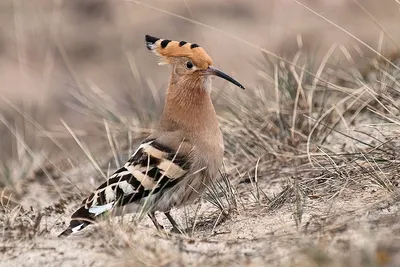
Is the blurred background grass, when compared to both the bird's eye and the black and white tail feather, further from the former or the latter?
the black and white tail feather

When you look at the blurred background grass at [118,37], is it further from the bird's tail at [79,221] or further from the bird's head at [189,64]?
the bird's tail at [79,221]

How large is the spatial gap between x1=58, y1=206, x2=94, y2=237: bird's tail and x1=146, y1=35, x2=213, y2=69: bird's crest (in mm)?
741

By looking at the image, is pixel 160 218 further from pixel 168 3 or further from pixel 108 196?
pixel 168 3

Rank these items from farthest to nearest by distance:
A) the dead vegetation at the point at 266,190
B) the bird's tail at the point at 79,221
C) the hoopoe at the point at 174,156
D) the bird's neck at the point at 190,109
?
the bird's neck at the point at 190,109
the hoopoe at the point at 174,156
the bird's tail at the point at 79,221
the dead vegetation at the point at 266,190

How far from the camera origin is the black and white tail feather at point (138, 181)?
127 inches

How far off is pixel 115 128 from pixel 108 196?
4.64 feet

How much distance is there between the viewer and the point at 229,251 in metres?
2.81

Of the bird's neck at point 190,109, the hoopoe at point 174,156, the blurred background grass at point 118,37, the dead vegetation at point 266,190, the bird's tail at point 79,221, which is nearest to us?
the dead vegetation at point 266,190

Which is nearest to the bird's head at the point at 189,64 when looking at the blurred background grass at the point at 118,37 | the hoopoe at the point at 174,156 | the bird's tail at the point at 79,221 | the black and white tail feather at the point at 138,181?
the hoopoe at the point at 174,156

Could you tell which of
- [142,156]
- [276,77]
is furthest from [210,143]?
[276,77]

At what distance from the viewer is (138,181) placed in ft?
10.8

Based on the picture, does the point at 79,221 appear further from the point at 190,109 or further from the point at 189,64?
the point at 189,64

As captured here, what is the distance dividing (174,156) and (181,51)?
1.50 ft

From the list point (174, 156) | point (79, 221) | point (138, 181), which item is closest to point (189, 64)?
point (174, 156)
